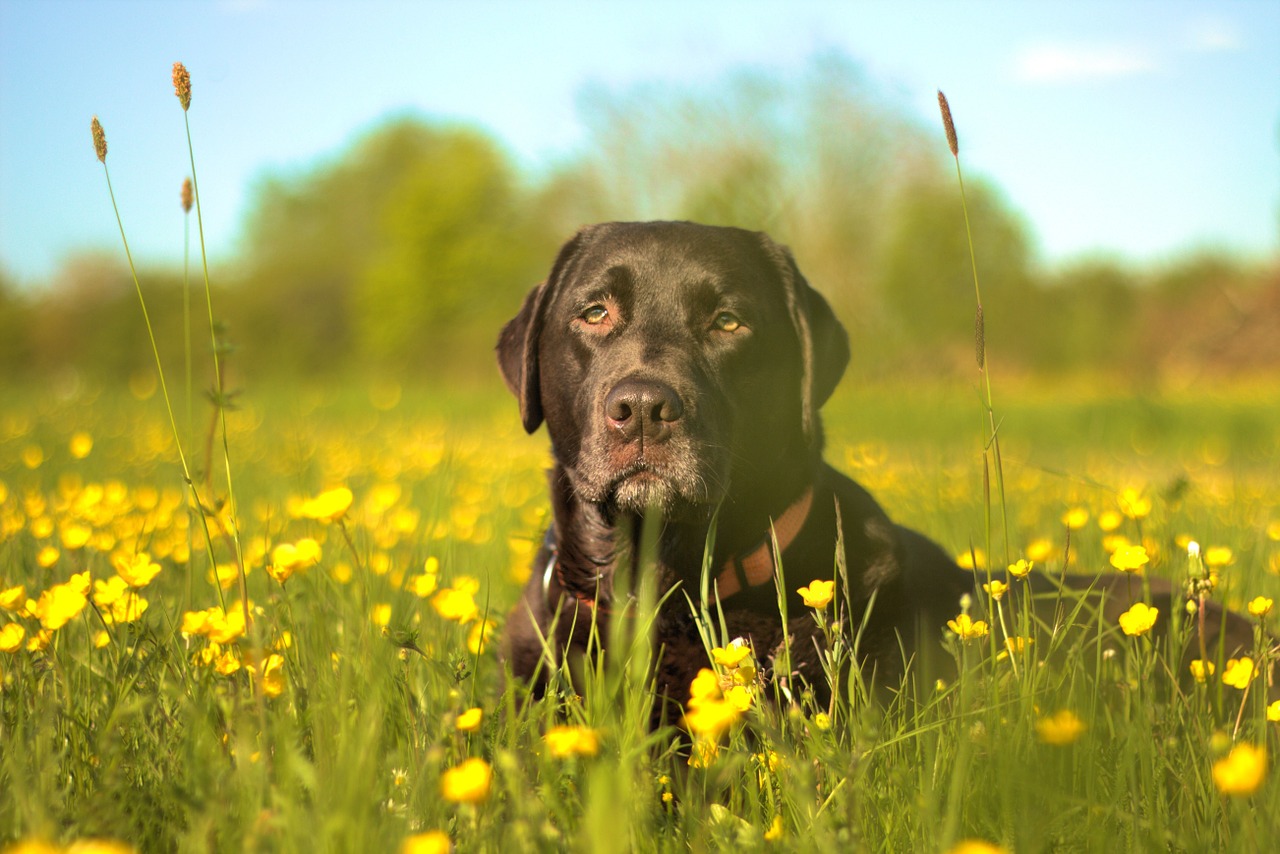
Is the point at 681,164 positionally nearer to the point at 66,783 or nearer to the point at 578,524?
the point at 578,524

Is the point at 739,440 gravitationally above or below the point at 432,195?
below

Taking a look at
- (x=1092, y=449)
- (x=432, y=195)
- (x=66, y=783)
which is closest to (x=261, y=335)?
(x=432, y=195)

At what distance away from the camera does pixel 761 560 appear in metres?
2.73

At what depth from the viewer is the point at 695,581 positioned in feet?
9.66

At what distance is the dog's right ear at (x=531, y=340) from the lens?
3271 millimetres

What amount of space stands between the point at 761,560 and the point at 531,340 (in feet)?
3.57

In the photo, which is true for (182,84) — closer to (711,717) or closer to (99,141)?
(99,141)

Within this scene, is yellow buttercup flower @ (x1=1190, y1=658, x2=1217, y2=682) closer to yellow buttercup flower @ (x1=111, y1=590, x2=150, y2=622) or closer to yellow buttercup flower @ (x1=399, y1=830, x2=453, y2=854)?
yellow buttercup flower @ (x1=399, y1=830, x2=453, y2=854)

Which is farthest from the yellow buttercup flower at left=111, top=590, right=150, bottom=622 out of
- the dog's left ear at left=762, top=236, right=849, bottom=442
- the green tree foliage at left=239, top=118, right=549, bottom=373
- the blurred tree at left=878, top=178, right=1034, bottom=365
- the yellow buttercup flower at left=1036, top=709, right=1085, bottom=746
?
the green tree foliage at left=239, top=118, right=549, bottom=373

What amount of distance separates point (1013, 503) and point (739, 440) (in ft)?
9.57

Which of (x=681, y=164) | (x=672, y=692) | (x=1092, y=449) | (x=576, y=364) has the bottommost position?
(x=1092, y=449)

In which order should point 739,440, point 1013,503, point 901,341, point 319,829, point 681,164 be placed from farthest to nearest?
point 681,164 < point 901,341 < point 1013,503 < point 739,440 < point 319,829

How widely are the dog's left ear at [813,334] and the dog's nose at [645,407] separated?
20.1 inches

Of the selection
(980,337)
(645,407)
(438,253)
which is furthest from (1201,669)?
(438,253)
